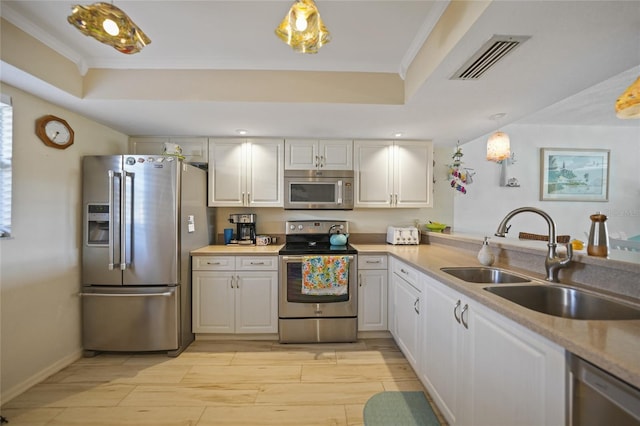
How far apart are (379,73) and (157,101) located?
70.7 inches

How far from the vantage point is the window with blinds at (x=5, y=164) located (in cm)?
179

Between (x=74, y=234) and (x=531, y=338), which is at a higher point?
(x=74, y=234)

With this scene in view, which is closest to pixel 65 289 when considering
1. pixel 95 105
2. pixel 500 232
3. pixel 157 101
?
pixel 95 105

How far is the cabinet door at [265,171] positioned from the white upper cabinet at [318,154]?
0.38ft

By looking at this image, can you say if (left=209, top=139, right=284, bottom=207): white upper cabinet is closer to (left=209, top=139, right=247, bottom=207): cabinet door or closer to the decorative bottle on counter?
Answer: (left=209, top=139, right=247, bottom=207): cabinet door

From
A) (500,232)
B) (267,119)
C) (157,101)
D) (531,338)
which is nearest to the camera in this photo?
(531,338)

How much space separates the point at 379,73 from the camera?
2.09 metres

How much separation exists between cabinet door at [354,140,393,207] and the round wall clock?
272cm

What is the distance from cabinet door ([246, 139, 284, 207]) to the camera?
9.85ft

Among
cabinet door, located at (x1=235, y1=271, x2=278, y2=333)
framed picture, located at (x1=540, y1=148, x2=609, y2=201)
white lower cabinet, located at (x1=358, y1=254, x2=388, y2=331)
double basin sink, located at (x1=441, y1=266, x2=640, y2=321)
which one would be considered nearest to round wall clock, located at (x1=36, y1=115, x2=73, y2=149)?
cabinet door, located at (x1=235, y1=271, x2=278, y2=333)

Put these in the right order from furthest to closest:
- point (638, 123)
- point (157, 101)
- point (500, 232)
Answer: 1. point (638, 123)
2. point (157, 101)
3. point (500, 232)

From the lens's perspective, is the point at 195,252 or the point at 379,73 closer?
the point at 379,73

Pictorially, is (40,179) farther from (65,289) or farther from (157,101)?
(157,101)

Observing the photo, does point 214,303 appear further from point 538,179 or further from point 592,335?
point 538,179
